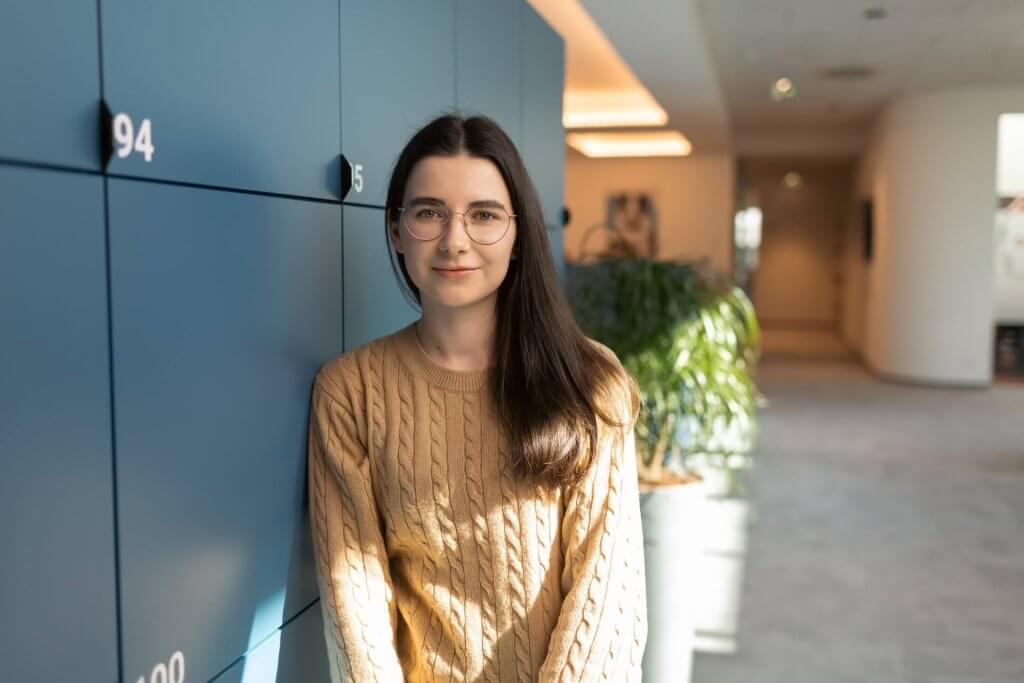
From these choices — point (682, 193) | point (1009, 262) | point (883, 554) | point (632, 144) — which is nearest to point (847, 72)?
point (1009, 262)

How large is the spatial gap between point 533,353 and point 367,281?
46 cm

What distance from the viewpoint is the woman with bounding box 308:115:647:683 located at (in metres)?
1.47

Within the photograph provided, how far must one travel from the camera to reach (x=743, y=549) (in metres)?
4.26

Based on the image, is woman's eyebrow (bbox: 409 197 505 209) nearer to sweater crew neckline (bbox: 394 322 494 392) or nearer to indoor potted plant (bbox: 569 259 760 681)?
sweater crew neckline (bbox: 394 322 494 392)

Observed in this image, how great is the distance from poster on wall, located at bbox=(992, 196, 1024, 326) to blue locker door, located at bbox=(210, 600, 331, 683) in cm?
922

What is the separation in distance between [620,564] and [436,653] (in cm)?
36

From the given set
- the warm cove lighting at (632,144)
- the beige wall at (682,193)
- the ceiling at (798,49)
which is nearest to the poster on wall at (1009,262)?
the ceiling at (798,49)

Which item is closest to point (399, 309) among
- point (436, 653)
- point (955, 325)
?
point (436, 653)

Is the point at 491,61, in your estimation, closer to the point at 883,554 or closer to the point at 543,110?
the point at 543,110

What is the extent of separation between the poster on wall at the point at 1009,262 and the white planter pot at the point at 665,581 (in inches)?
308

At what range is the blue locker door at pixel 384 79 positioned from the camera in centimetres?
168

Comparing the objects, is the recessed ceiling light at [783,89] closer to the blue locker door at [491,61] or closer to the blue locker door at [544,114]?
the blue locker door at [544,114]

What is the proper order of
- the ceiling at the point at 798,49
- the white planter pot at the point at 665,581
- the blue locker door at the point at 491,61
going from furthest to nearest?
1. the ceiling at the point at 798,49
2. the white planter pot at the point at 665,581
3. the blue locker door at the point at 491,61

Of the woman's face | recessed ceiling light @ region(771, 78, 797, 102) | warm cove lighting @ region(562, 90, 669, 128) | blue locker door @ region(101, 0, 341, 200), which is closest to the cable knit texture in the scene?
the woman's face
